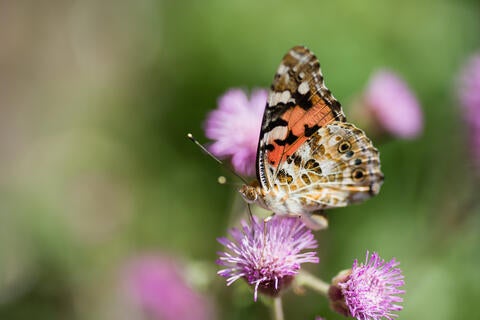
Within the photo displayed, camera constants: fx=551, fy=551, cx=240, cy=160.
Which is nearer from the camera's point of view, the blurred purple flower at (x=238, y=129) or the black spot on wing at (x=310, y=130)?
the black spot on wing at (x=310, y=130)

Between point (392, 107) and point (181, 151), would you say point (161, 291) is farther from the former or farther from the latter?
point (392, 107)

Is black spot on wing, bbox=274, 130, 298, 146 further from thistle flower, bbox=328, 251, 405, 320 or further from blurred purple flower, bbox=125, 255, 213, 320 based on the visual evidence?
blurred purple flower, bbox=125, 255, 213, 320

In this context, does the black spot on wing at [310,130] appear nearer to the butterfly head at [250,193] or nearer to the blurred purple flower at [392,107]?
the butterfly head at [250,193]

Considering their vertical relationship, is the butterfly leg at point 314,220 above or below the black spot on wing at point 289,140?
below

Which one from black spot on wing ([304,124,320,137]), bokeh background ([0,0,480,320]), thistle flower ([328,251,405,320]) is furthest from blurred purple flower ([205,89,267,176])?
bokeh background ([0,0,480,320])

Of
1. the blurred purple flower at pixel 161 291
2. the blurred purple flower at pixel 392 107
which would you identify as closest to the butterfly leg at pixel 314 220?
the blurred purple flower at pixel 392 107

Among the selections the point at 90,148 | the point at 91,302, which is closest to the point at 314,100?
the point at 91,302

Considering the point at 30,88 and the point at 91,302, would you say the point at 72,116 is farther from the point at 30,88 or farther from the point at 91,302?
the point at 91,302
